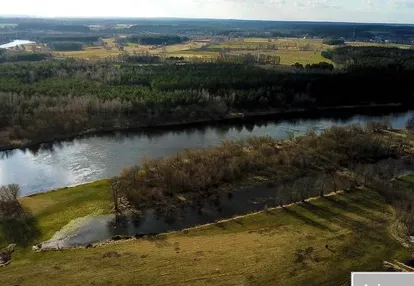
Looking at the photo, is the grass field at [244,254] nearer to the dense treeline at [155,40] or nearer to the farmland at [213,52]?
the farmland at [213,52]

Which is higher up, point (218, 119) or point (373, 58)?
point (373, 58)

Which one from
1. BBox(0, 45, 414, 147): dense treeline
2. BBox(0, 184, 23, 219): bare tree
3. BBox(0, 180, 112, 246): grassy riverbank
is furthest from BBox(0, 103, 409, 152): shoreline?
BBox(0, 184, 23, 219): bare tree

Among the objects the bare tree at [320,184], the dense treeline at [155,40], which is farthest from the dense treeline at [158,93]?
the dense treeline at [155,40]

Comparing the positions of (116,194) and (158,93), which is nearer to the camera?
(116,194)

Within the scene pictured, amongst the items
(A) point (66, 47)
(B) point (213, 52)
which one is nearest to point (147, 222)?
(B) point (213, 52)

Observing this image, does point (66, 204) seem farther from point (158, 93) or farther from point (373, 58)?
point (373, 58)

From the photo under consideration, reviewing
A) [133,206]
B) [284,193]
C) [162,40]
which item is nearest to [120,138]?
[133,206]

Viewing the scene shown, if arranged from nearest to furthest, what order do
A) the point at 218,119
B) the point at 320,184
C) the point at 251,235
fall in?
the point at 251,235, the point at 320,184, the point at 218,119
